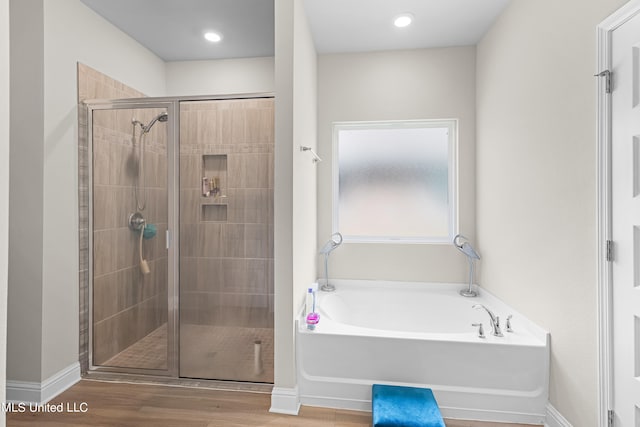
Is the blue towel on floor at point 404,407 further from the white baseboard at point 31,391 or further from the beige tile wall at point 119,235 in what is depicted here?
the white baseboard at point 31,391

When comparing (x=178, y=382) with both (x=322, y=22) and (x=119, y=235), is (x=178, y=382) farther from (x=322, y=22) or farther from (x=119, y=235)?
(x=322, y=22)

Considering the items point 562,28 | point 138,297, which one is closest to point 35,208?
point 138,297

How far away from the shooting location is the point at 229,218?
7.64 feet

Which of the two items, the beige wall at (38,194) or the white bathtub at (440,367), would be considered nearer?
the white bathtub at (440,367)

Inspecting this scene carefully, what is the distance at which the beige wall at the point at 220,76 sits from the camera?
3.43 metres

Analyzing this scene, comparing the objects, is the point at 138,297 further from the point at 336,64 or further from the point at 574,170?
the point at 574,170

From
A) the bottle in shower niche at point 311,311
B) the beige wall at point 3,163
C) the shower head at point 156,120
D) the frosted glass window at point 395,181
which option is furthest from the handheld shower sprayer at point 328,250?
the beige wall at point 3,163

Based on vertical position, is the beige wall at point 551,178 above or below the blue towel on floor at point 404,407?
above

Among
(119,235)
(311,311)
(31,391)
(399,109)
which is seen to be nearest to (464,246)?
(399,109)

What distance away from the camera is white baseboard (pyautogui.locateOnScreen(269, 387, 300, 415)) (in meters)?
2.02

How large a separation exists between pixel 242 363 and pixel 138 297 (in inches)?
34.0

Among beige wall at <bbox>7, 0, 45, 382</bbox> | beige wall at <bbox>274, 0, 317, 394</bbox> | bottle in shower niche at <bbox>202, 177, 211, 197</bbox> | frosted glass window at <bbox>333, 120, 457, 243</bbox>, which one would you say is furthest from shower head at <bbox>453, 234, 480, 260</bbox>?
beige wall at <bbox>7, 0, 45, 382</bbox>

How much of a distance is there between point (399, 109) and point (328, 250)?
1402 mm
